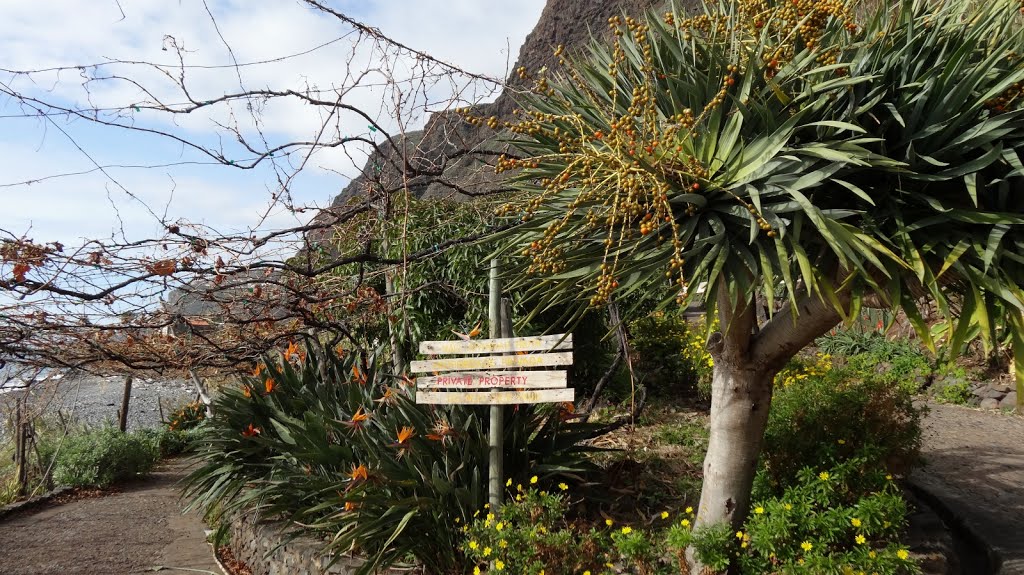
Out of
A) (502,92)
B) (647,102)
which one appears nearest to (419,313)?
(502,92)

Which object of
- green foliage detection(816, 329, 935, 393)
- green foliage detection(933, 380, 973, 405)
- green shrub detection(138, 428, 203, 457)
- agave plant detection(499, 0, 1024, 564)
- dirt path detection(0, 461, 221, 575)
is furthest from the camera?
green shrub detection(138, 428, 203, 457)

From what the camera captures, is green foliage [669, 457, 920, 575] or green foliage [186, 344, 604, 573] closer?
green foliage [669, 457, 920, 575]

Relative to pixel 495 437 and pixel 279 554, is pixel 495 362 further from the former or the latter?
pixel 279 554

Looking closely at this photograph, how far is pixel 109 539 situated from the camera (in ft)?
23.2

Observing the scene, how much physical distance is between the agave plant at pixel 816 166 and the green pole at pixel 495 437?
941 millimetres

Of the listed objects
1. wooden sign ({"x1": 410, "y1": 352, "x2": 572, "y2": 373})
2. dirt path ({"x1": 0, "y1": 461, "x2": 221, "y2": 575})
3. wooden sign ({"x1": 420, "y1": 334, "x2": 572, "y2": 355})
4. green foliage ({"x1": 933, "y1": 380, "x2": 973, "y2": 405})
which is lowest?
dirt path ({"x1": 0, "y1": 461, "x2": 221, "y2": 575})

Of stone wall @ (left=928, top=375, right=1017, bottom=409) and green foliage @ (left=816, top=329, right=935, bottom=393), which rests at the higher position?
green foliage @ (left=816, top=329, right=935, bottom=393)

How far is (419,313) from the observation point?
7.20 metres

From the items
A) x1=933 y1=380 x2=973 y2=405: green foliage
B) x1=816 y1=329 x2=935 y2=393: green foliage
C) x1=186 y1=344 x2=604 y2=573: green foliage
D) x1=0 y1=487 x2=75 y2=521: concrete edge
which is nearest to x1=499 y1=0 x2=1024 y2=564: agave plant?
x1=186 y1=344 x2=604 y2=573: green foliage

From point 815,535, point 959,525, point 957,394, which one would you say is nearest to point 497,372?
point 815,535

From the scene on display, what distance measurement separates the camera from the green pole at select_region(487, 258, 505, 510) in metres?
4.35

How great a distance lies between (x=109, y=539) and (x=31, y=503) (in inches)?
100

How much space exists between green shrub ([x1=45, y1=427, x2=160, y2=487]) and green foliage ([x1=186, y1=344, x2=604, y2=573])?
15.0ft

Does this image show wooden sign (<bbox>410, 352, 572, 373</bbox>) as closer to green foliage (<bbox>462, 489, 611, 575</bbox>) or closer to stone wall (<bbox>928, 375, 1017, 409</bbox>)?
green foliage (<bbox>462, 489, 611, 575</bbox>)
